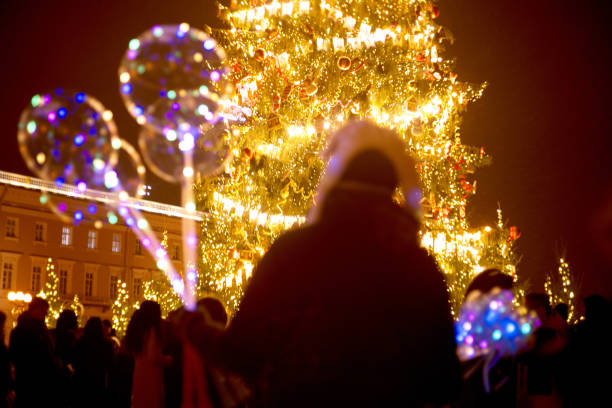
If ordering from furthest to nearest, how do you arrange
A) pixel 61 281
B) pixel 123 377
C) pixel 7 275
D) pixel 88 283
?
pixel 88 283
pixel 61 281
pixel 7 275
pixel 123 377

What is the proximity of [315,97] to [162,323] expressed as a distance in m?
6.98

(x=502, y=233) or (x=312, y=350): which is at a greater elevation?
(x=502, y=233)

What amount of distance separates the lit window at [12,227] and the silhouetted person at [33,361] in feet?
153

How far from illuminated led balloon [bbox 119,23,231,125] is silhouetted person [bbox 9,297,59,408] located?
3.42 metres

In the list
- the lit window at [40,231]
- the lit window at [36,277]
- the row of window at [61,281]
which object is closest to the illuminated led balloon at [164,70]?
the row of window at [61,281]

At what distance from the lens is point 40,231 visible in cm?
5362

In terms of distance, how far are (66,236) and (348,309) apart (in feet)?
186

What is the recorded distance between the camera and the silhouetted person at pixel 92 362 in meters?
9.34

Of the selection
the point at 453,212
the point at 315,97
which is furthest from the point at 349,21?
the point at 453,212

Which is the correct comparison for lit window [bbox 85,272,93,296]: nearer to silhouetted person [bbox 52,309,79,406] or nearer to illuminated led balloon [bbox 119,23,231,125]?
silhouetted person [bbox 52,309,79,406]

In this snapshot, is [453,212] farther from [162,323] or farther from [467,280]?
[162,323]

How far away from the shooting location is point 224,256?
1290 centimetres

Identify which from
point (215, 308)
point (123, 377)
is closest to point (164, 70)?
point (215, 308)

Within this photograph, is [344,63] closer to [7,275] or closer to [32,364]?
[32,364]
